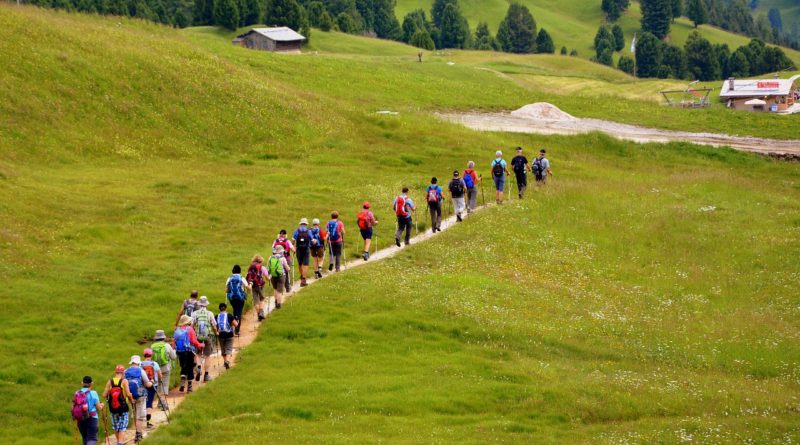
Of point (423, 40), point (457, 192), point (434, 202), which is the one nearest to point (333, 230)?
point (434, 202)

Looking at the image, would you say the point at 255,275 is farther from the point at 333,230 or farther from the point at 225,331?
the point at 333,230

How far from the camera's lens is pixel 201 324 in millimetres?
33375

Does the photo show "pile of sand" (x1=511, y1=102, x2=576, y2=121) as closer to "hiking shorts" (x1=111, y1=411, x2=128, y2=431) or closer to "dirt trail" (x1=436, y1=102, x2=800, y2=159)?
"dirt trail" (x1=436, y1=102, x2=800, y2=159)

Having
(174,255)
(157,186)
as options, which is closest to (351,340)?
(174,255)

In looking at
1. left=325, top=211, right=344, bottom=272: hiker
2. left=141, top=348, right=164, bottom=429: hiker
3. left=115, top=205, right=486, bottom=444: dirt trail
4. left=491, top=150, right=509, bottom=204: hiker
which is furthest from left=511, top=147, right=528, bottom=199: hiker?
left=141, top=348, right=164, bottom=429: hiker

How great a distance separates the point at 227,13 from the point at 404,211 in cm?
10675

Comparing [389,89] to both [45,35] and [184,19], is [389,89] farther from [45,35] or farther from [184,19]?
[184,19]

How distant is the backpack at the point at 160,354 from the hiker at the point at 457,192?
2134cm

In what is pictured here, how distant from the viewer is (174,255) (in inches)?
1802

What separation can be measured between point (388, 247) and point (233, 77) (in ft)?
106

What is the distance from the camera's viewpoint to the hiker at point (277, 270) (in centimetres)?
3872

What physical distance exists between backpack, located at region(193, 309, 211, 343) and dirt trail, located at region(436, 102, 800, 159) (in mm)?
50781

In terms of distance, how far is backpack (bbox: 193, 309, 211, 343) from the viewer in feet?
109

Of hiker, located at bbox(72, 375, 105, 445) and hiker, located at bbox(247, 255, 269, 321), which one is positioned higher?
hiker, located at bbox(247, 255, 269, 321)
